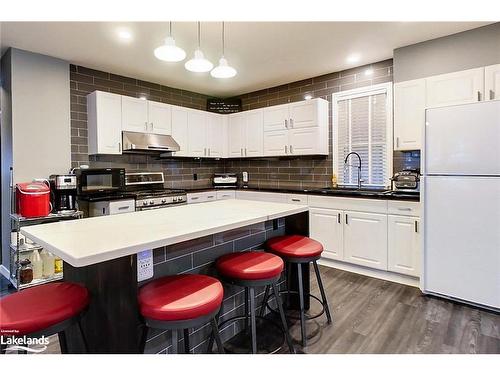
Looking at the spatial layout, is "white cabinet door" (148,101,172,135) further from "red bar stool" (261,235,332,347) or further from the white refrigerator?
the white refrigerator

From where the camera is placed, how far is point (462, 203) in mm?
2449

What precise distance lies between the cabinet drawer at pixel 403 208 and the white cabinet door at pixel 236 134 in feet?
8.49

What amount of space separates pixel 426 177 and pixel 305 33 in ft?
5.87

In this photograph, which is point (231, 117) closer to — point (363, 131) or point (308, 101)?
point (308, 101)

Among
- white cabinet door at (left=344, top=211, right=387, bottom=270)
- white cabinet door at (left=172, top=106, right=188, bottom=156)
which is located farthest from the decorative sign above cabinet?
white cabinet door at (left=344, top=211, right=387, bottom=270)

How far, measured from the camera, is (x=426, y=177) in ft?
8.66

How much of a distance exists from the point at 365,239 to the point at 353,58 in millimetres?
2156

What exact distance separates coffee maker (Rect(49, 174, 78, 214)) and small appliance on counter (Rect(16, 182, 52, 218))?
16cm

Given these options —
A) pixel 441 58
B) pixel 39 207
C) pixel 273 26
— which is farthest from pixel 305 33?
pixel 39 207

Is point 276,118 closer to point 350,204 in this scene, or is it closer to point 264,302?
point 350,204

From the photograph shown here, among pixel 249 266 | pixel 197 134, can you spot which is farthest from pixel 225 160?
pixel 249 266

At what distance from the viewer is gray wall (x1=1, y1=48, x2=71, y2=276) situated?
10.4 feet

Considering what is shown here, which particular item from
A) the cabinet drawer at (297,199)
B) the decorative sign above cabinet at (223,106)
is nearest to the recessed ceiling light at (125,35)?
the decorative sign above cabinet at (223,106)

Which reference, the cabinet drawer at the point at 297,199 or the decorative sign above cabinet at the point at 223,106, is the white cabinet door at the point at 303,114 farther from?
the decorative sign above cabinet at the point at 223,106
